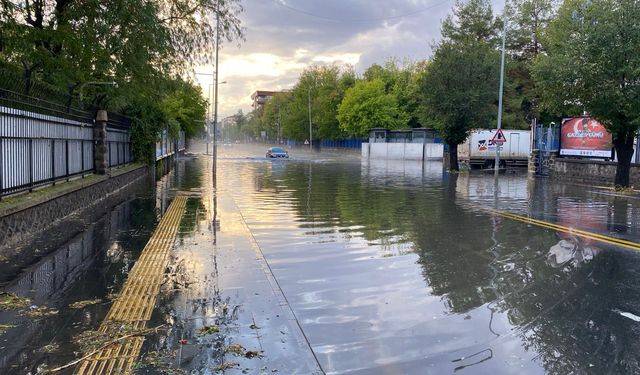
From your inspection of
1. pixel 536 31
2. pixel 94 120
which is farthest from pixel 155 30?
pixel 536 31

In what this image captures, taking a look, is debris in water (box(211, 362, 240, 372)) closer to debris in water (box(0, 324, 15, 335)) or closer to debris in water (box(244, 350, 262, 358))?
debris in water (box(244, 350, 262, 358))

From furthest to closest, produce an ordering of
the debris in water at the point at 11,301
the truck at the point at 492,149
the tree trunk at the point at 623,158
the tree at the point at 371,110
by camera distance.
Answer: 1. the tree at the point at 371,110
2. the truck at the point at 492,149
3. the tree trunk at the point at 623,158
4. the debris in water at the point at 11,301

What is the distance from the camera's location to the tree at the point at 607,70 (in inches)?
792

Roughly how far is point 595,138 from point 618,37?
25.8 ft

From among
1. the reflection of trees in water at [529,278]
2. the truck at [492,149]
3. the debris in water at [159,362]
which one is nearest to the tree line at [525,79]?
the truck at [492,149]

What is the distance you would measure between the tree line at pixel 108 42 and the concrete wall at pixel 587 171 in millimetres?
17687

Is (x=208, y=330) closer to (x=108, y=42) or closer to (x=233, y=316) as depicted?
(x=233, y=316)

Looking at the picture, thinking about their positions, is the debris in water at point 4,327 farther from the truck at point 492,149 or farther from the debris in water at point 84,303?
the truck at point 492,149

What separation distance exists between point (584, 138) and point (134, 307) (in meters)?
26.9

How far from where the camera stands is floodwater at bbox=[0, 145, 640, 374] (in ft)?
16.5

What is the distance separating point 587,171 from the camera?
2700 centimetres

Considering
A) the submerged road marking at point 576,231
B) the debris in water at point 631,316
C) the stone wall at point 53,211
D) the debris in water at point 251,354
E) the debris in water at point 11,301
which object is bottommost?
the debris in water at point 251,354

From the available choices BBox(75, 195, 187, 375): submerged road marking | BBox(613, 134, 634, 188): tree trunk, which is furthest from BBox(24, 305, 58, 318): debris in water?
BBox(613, 134, 634, 188): tree trunk

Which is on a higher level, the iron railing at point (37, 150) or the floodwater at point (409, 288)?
the iron railing at point (37, 150)
